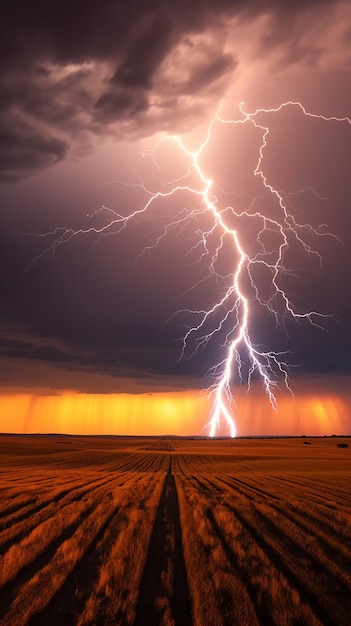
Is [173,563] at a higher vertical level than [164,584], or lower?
higher

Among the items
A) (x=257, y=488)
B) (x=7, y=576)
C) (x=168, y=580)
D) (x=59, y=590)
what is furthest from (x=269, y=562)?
(x=257, y=488)

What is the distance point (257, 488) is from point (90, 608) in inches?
567

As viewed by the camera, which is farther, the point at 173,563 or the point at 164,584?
the point at 173,563

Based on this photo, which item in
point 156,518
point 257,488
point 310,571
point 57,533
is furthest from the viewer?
point 257,488

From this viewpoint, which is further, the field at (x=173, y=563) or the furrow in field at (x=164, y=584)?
the field at (x=173, y=563)

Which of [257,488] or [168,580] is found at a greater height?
[257,488]

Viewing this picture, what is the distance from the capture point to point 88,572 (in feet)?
22.8

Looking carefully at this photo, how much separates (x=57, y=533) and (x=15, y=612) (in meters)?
4.33

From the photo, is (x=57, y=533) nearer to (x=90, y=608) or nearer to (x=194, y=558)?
(x=194, y=558)

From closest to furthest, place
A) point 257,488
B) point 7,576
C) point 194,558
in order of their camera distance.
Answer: point 7,576 → point 194,558 → point 257,488

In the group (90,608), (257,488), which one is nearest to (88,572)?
(90,608)

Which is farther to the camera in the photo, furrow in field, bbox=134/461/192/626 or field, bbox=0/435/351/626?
field, bbox=0/435/351/626

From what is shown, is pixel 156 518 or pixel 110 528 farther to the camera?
pixel 156 518

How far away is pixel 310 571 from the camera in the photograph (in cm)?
712
